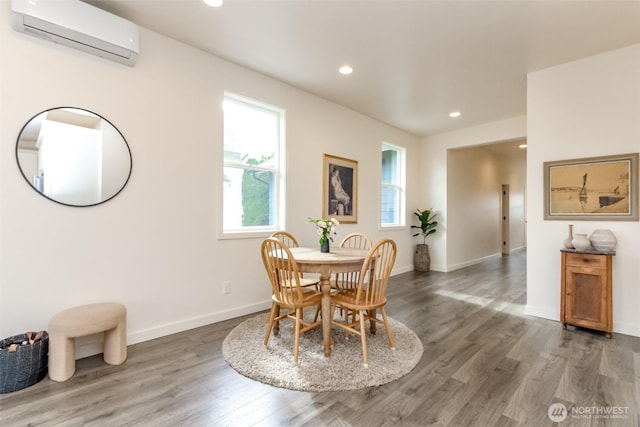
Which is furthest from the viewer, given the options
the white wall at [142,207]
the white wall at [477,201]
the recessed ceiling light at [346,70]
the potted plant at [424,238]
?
the white wall at [477,201]

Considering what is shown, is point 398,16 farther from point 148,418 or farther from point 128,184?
point 148,418

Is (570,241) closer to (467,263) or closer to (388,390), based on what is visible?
(388,390)

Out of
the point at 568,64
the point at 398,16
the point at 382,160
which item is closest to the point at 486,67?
the point at 568,64

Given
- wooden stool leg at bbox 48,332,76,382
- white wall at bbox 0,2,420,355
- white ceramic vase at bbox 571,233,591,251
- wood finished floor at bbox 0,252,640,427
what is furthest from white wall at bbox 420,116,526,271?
wooden stool leg at bbox 48,332,76,382

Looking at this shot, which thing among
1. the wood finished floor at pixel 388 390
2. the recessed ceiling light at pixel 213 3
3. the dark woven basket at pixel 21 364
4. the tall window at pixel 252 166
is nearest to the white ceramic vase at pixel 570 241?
the wood finished floor at pixel 388 390

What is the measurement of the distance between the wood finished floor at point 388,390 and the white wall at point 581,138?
0.50 metres

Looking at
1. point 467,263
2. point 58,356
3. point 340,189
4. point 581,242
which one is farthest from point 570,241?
point 58,356

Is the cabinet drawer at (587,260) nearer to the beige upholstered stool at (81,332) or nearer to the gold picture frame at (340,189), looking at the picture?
the gold picture frame at (340,189)

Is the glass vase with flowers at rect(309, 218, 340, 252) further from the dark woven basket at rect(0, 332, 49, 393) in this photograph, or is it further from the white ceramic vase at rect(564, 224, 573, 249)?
the white ceramic vase at rect(564, 224, 573, 249)

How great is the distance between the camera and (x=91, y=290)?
235 cm

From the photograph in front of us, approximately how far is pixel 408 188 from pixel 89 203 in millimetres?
5063

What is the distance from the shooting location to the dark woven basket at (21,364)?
1.80 m

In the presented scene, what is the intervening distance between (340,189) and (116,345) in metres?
3.20

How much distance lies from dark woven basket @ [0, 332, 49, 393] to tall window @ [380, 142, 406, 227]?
15.1 feet
